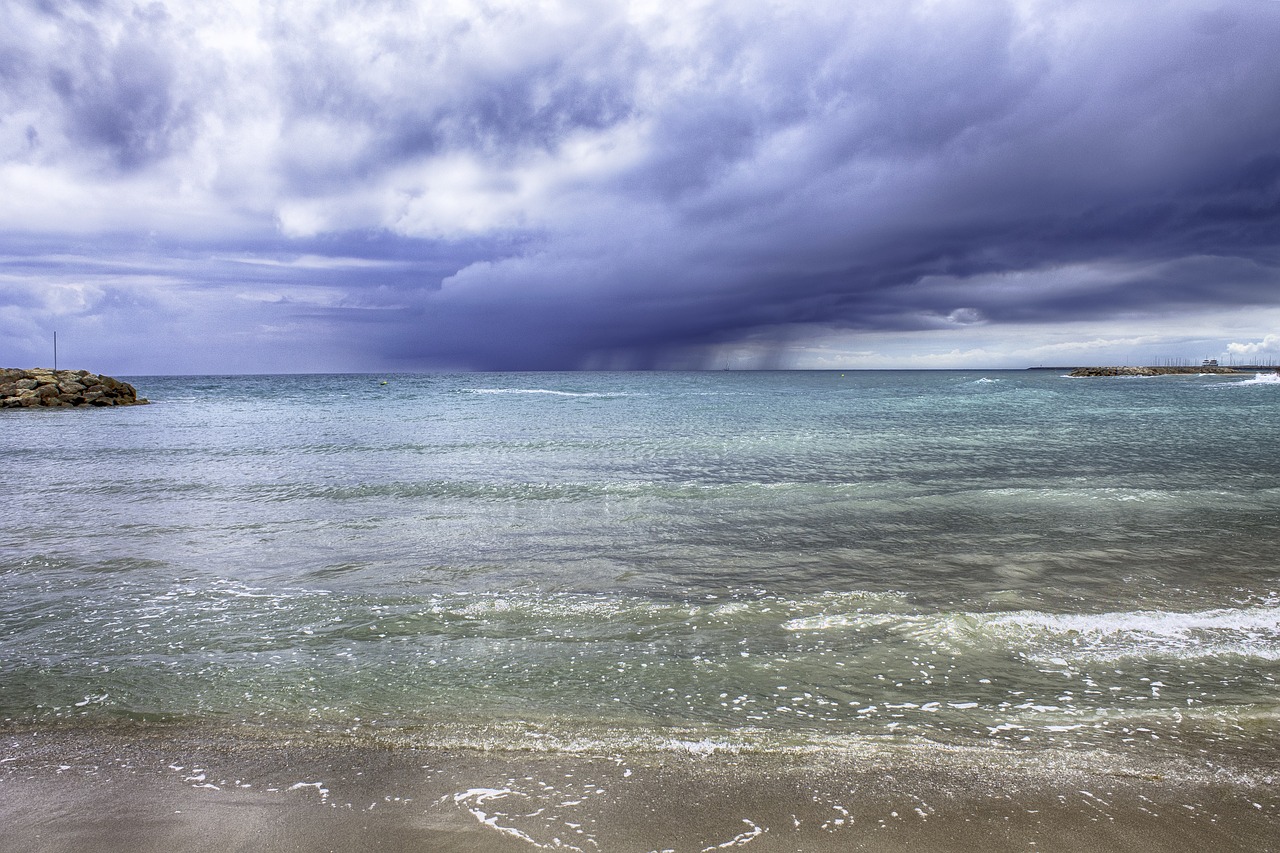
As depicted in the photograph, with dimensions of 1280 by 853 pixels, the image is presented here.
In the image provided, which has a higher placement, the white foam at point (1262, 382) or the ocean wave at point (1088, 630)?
the white foam at point (1262, 382)

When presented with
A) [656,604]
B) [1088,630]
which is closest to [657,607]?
[656,604]

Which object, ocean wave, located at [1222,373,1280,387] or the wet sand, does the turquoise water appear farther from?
ocean wave, located at [1222,373,1280,387]

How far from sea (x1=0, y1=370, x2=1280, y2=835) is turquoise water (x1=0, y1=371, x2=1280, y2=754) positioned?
4 cm

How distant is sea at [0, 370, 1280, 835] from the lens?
4.87m

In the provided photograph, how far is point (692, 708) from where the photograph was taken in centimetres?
498

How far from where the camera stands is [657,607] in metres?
7.29

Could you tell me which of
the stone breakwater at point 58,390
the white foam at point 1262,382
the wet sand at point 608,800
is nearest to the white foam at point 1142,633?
the wet sand at point 608,800

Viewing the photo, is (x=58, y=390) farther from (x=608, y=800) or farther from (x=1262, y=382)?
(x=1262, y=382)

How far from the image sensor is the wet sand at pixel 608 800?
3.52m

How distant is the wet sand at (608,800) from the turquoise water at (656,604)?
0.98 ft

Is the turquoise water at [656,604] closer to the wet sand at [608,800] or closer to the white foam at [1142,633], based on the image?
the white foam at [1142,633]

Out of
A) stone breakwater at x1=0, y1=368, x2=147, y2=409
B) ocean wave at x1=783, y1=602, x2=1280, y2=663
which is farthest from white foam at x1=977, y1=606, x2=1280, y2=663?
stone breakwater at x1=0, y1=368, x2=147, y2=409

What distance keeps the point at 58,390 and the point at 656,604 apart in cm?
5940

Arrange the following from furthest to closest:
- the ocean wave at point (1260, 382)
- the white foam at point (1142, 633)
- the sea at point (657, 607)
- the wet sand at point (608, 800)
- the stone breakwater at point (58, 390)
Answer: the ocean wave at point (1260, 382) → the stone breakwater at point (58, 390) → the white foam at point (1142, 633) → the sea at point (657, 607) → the wet sand at point (608, 800)
